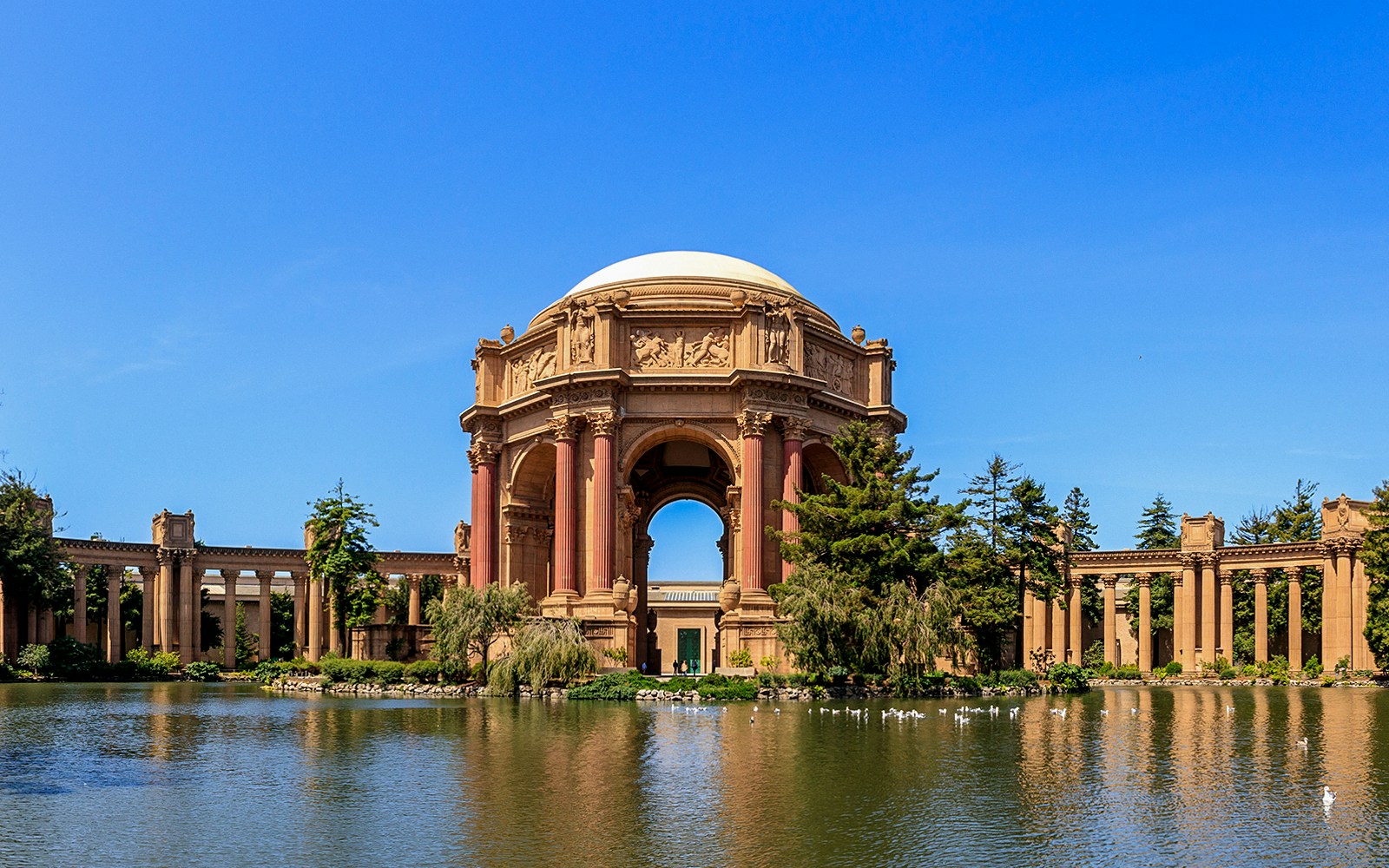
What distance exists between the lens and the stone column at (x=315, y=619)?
233 ft

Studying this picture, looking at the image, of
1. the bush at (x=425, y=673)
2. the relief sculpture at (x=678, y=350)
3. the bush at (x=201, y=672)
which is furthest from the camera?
the bush at (x=201, y=672)

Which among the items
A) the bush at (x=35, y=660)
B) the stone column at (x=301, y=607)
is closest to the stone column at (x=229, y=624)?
the stone column at (x=301, y=607)

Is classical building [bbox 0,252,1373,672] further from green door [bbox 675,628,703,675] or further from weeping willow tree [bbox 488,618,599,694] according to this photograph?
green door [bbox 675,628,703,675]

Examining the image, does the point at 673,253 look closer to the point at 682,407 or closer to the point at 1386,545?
the point at 682,407

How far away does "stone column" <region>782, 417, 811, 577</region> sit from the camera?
52.3 m

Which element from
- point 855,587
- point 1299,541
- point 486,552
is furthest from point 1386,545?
point 486,552

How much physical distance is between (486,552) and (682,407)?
12451 mm

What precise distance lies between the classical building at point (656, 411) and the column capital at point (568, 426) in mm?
74

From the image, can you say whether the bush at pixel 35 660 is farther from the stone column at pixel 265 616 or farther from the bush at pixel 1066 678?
the bush at pixel 1066 678

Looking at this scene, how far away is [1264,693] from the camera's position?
52.4 m

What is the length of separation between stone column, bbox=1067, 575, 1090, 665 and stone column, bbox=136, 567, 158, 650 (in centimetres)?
5156

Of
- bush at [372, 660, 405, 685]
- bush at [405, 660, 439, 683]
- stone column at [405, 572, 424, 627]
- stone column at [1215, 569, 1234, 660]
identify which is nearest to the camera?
bush at [405, 660, 439, 683]

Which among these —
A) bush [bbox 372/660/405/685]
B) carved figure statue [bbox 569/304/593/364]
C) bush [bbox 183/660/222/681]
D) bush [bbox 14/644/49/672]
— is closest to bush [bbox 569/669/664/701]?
bush [bbox 372/660/405/685]

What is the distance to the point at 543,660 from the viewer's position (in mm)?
41688
